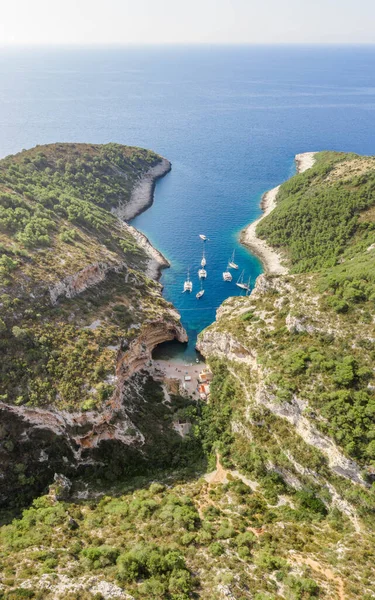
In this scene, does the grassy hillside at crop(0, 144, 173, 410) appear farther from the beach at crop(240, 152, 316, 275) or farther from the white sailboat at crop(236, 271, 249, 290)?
the beach at crop(240, 152, 316, 275)

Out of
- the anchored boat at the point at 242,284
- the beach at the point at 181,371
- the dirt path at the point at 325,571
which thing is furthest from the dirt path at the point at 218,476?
the anchored boat at the point at 242,284

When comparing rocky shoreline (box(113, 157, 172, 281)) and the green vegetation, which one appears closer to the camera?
the green vegetation

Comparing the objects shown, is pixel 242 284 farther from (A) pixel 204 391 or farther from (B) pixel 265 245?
(A) pixel 204 391

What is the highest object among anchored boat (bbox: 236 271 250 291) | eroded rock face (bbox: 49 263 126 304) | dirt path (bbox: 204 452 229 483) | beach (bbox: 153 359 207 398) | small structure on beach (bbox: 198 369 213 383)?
eroded rock face (bbox: 49 263 126 304)

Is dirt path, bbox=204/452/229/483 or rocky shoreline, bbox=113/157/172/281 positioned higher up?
rocky shoreline, bbox=113/157/172/281

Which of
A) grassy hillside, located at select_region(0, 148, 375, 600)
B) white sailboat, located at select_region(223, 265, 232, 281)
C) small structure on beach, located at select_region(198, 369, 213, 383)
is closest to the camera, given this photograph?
grassy hillside, located at select_region(0, 148, 375, 600)

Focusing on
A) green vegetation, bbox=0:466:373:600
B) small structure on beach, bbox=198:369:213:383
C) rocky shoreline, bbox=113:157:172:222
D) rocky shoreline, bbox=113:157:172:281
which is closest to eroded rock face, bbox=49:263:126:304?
rocky shoreline, bbox=113:157:172:281

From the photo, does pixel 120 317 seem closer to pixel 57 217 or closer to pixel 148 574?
pixel 57 217

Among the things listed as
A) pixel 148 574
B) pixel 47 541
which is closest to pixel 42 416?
pixel 47 541
